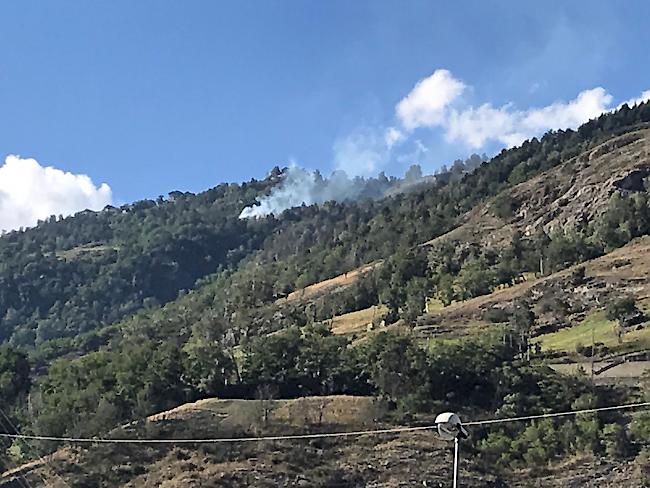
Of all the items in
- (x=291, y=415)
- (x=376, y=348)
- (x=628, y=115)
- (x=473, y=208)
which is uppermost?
(x=628, y=115)

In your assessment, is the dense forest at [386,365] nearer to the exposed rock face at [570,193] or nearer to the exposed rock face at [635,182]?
the exposed rock face at [635,182]

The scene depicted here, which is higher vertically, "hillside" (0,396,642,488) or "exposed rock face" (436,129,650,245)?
"exposed rock face" (436,129,650,245)

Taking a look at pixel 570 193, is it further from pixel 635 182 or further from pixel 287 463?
pixel 287 463

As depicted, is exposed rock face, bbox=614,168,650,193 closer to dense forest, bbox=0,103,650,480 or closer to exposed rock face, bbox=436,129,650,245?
exposed rock face, bbox=436,129,650,245

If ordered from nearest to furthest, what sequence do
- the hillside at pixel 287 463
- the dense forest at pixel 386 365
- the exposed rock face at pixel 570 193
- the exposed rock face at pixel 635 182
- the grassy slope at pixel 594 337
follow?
the hillside at pixel 287 463, the dense forest at pixel 386 365, the grassy slope at pixel 594 337, the exposed rock face at pixel 635 182, the exposed rock face at pixel 570 193

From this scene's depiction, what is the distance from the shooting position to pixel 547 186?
13575 cm

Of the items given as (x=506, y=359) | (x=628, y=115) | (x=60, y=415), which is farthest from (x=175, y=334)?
(x=628, y=115)

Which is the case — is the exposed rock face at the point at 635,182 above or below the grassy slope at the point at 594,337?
above

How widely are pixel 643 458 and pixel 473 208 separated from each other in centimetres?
9738

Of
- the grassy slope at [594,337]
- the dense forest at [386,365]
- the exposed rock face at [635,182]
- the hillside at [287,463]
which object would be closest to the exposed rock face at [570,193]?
A: the exposed rock face at [635,182]

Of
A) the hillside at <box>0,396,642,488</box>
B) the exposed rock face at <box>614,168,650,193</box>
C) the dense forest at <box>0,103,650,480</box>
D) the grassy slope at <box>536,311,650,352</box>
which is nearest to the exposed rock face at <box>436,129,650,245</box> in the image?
the exposed rock face at <box>614,168,650,193</box>

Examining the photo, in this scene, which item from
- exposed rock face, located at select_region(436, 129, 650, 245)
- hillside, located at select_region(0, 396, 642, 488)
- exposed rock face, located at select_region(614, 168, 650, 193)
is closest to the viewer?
hillside, located at select_region(0, 396, 642, 488)

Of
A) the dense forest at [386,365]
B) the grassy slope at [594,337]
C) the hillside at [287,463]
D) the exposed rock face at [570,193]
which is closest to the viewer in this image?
the hillside at [287,463]

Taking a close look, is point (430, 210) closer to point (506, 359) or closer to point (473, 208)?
point (473, 208)
